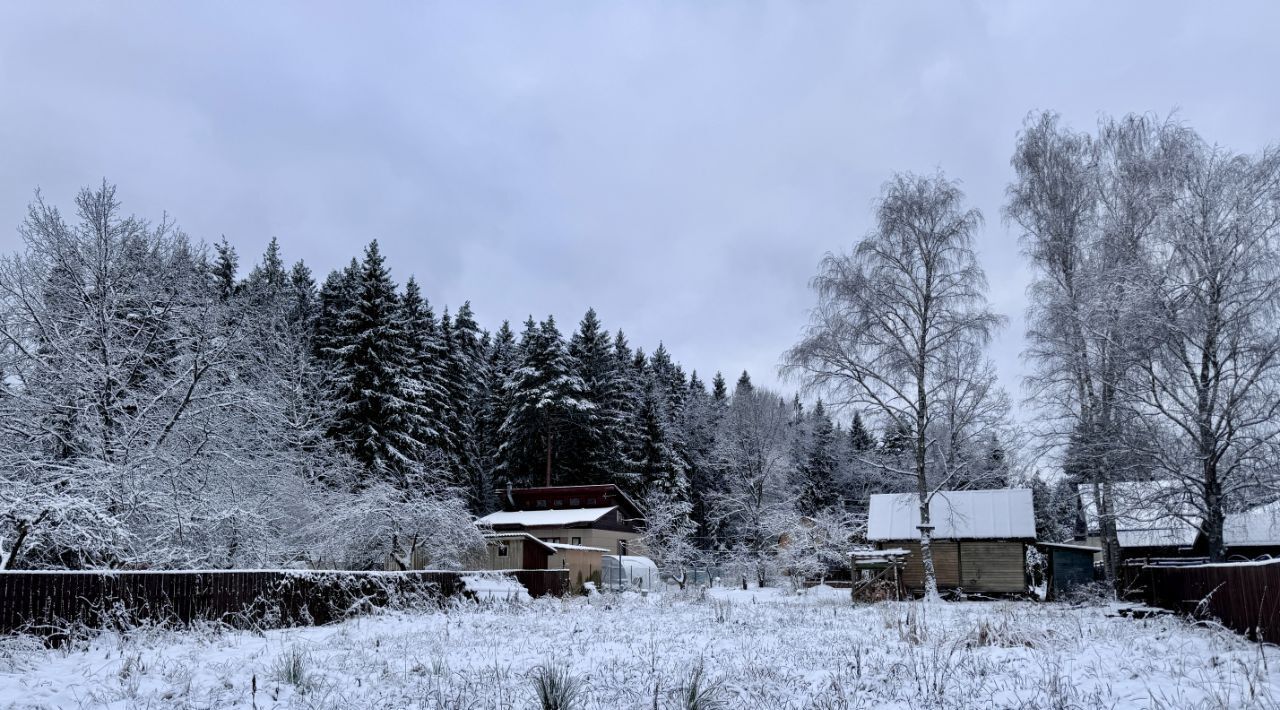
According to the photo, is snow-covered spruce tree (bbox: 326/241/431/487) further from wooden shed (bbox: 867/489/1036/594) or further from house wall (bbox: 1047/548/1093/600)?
house wall (bbox: 1047/548/1093/600)

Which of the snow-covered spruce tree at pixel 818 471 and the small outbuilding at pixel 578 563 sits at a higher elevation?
the snow-covered spruce tree at pixel 818 471

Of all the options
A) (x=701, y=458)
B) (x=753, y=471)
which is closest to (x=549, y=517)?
(x=753, y=471)

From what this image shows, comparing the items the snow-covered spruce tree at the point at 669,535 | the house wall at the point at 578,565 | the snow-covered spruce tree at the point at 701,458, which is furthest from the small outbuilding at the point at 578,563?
the snow-covered spruce tree at the point at 701,458

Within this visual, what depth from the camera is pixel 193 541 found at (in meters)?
18.6

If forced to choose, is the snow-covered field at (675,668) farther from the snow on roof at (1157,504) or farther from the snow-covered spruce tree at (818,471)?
the snow-covered spruce tree at (818,471)

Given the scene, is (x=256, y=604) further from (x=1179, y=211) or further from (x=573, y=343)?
(x=573, y=343)

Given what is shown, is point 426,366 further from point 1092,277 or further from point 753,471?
point 1092,277

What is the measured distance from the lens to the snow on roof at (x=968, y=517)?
93.6ft

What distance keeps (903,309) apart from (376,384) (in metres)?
24.7

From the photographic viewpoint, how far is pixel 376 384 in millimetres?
37656

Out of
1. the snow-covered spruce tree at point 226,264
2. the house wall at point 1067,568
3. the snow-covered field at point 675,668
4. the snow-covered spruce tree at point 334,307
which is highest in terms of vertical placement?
the snow-covered spruce tree at point 226,264

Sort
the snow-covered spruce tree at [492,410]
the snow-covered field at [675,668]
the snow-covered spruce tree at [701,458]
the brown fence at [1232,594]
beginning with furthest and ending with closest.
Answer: the snow-covered spruce tree at [701,458]
the snow-covered spruce tree at [492,410]
the brown fence at [1232,594]
the snow-covered field at [675,668]

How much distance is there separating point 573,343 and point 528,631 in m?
43.2

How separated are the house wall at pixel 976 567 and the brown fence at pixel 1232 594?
34.7ft
